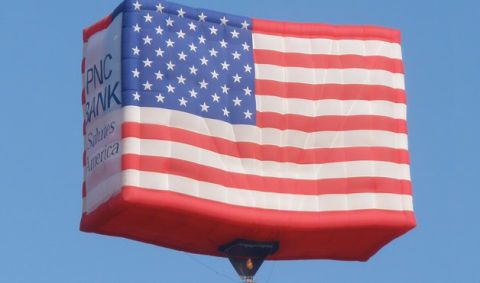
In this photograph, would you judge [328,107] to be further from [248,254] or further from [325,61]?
[248,254]

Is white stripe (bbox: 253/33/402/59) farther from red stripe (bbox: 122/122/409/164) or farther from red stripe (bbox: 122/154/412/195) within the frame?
red stripe (bbox: 122/154/412/195)

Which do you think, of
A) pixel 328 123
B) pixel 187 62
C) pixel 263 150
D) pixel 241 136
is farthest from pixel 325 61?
pixel 187 62

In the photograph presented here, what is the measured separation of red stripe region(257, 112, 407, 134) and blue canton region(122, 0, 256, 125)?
811mm

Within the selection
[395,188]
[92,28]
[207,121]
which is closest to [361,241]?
[395,188]

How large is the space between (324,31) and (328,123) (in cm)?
467

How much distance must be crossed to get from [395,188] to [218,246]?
7716mm

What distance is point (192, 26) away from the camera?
3529 inches

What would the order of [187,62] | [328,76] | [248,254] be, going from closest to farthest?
[187,62], [248,254], [328,76]

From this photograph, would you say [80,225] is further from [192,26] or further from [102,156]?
[192,26]

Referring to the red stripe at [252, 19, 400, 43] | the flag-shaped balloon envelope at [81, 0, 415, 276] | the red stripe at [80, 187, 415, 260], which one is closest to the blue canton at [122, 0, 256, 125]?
the flag-shaped balloon envelope at [81, 0, 415, 276]

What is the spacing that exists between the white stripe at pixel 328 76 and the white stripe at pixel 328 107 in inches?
36.5

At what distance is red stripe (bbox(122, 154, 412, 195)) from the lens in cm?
8531

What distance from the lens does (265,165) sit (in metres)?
88.6

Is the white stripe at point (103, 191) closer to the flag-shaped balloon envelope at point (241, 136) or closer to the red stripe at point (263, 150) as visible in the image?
the flag-shaped balloon envelope at point (241, 136)
